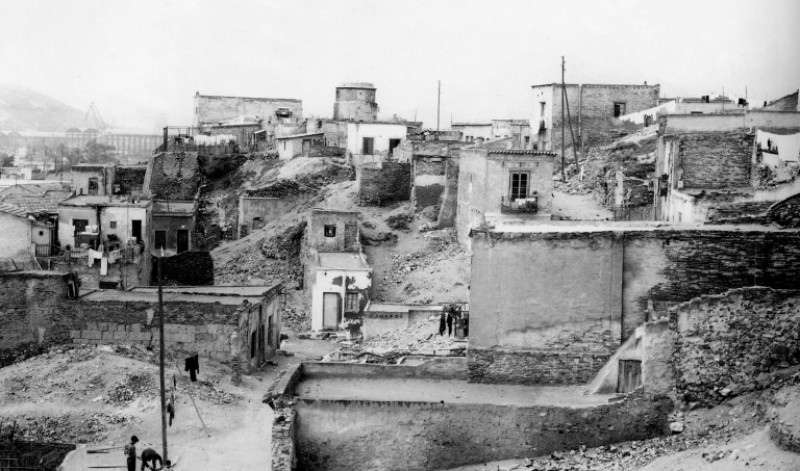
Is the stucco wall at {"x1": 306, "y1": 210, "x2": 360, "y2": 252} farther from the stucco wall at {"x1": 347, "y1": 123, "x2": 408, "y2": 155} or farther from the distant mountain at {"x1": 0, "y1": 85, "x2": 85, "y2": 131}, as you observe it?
the distant mountain at {"x1": 0, "y1": 85, "x2": 85, "y2": 131}

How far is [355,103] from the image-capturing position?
58938 mm

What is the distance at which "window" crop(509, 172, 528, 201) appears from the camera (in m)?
31.2

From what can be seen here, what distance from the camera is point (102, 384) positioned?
78.8 ft

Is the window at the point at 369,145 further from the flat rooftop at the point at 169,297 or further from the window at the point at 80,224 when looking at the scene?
the flat rooftop at the point at 169,297

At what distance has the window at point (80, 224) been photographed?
121 ft

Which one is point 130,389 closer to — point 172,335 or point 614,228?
point 172,335

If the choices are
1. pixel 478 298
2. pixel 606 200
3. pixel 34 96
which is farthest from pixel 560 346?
pixel 34 96

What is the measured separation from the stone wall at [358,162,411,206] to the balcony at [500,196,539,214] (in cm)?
1290

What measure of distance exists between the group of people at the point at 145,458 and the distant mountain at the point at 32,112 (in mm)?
85807

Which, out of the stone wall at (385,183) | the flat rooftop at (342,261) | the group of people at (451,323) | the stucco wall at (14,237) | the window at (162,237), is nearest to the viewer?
the group of people at (451,323)

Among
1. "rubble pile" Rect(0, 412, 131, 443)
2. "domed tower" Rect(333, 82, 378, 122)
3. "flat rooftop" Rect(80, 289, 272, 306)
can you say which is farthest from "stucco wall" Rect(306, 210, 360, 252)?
"domed tower" Rect(333, 82, 378, 122)

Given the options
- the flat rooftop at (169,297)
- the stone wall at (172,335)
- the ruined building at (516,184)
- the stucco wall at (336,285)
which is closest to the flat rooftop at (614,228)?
the ruined building at (516,184)

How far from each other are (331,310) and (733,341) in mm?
21476

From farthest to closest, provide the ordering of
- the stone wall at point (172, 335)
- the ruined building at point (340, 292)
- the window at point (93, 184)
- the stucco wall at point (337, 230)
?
the window at point (93, 184)
the stucco wall at point (337, 230)
the ruined building at point (340, 292)
the stone wall at point (172, 335)
